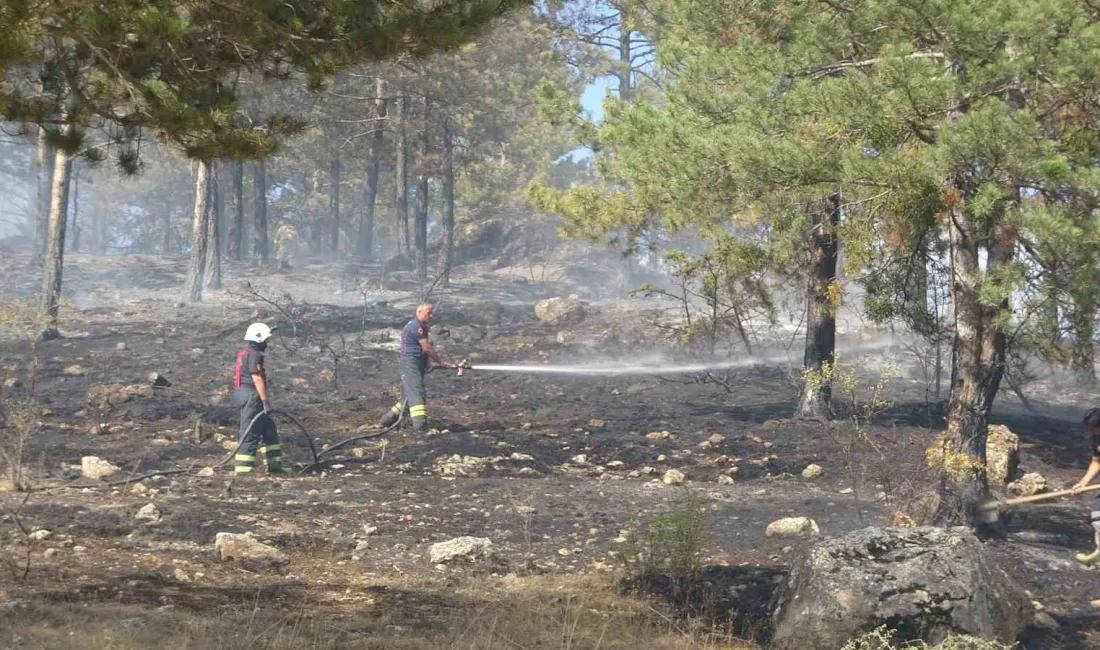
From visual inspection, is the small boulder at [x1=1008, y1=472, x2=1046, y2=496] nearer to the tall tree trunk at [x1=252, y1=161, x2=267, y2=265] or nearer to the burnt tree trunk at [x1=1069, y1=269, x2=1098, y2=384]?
the burnt tree trunk at [x1=1069, y1=269, x2=1098, y2=384]

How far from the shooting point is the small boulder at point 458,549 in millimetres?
7480

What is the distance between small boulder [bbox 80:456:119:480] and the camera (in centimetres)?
973

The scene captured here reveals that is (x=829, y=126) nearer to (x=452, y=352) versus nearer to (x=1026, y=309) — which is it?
(x=1026, y=309)

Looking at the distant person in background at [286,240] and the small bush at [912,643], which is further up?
the distant person in background at [286,240]

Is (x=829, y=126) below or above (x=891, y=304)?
above

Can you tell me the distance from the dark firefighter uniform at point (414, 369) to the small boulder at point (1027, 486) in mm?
6439

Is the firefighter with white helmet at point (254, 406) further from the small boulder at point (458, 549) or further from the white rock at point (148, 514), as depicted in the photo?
the small boulder at point (458, 549)

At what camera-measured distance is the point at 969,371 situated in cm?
810

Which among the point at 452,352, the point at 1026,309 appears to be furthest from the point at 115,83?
the point at 452,352

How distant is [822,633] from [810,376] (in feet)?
16.9

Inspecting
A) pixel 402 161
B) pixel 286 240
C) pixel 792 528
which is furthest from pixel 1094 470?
pixel 286 240

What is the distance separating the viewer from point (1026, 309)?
26.7 feet

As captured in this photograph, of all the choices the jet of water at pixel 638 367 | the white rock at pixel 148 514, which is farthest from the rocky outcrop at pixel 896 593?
the jet of water at pixel 638 367

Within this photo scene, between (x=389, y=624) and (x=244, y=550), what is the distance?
1838 millimetres
